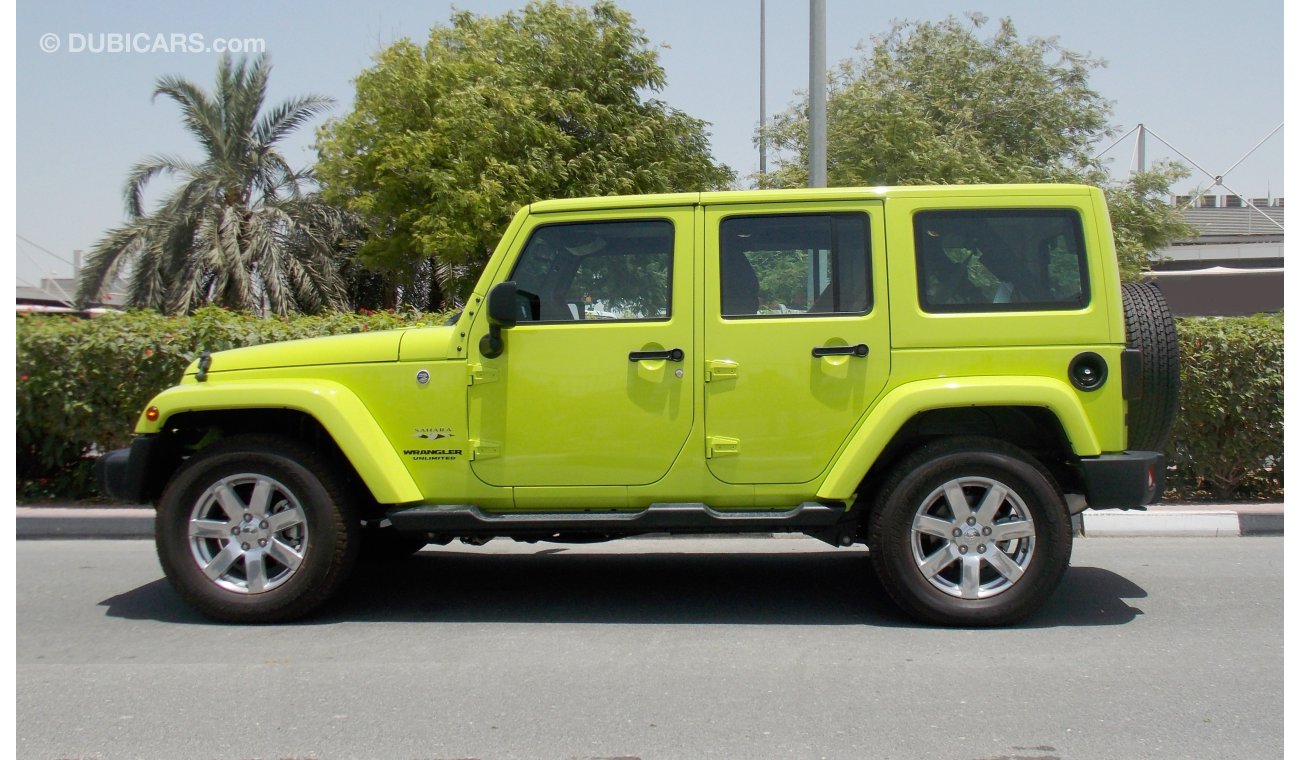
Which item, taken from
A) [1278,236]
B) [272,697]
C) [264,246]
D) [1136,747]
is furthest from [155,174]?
[1278,236]

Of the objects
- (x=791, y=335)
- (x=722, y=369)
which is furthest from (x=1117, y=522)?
(x=722, y=369)

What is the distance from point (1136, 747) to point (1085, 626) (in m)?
1.59

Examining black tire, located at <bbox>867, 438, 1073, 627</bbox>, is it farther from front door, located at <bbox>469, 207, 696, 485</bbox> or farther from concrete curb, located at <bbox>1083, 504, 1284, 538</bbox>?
concrete curb, located at <bbox>1083, 504, 1284, 538</bbox>

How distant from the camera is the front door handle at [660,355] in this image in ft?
17.1

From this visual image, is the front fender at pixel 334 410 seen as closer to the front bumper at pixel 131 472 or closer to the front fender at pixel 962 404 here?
the front bumper at pixel 131 472

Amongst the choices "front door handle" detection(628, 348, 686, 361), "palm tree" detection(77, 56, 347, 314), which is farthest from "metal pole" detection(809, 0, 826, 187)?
"palm tree" detection(77, 56, 347, 314)

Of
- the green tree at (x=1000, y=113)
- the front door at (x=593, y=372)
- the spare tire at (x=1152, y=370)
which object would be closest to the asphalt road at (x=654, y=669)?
the front door at (x=593, y=372)

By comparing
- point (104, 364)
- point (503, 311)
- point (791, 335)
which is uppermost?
point (503, 311)

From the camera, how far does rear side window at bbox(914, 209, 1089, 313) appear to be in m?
5.21

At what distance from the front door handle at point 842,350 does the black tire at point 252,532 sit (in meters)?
2.33

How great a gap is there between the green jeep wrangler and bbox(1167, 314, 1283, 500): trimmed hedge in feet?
11.2

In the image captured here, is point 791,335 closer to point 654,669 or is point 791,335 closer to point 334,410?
point 654,669

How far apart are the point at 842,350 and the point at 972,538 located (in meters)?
1.04

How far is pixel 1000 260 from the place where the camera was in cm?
528
